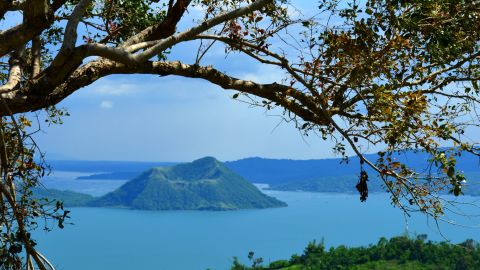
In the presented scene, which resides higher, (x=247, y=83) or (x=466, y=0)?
(x=466, y=0)

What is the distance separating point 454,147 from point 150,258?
13024 centimetres

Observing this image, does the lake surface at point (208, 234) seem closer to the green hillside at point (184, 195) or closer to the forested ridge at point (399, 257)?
the green hillside at point (184, 195)

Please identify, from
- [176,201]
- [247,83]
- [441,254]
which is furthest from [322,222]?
[247,83]

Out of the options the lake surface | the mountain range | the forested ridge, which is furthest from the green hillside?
the forested ridge

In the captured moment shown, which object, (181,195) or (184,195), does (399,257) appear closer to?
(184,195)

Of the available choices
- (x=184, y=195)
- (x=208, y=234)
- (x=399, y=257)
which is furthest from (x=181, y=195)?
(x=399, y=257)

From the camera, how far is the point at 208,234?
14838 centimetres

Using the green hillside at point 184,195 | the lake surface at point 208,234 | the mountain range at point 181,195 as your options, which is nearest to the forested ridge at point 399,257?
the lake surface at point 208,234

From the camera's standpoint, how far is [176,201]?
181500 millimetres

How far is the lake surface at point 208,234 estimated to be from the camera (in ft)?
401

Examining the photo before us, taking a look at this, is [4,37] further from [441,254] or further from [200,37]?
[441,254]

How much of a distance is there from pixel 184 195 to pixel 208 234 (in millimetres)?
36286

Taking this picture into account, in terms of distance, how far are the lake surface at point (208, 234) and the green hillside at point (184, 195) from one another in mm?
2688

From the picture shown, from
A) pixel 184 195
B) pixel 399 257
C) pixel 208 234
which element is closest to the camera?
Result: pixel 399 257
